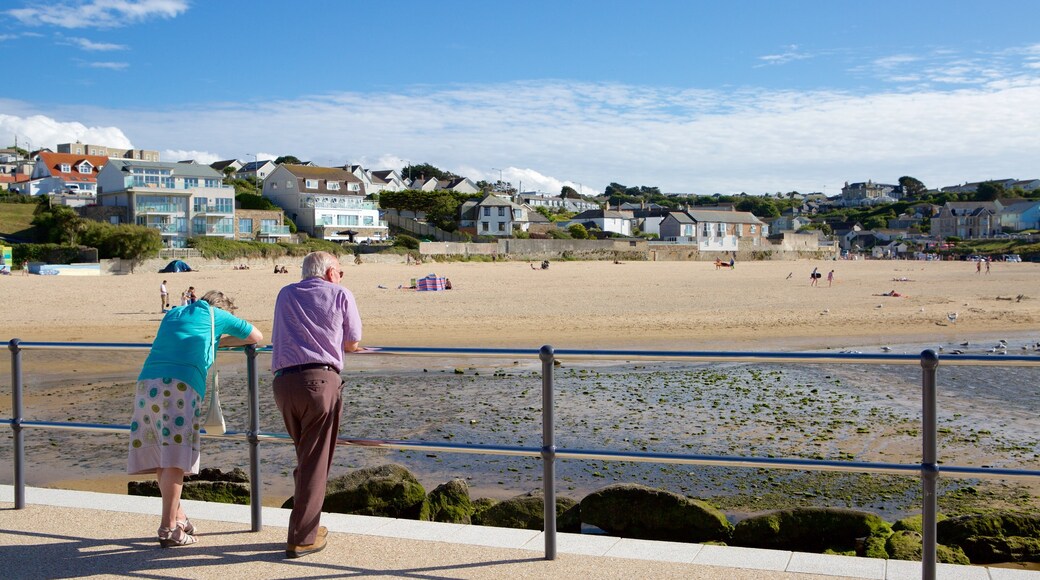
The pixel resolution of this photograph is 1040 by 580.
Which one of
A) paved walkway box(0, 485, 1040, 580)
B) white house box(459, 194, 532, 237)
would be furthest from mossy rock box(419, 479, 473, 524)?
white house box(459, 194, 532, 237)

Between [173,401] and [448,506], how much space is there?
3.12 metres

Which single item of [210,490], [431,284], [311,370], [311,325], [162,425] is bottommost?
[210,490]

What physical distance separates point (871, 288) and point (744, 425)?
118ft

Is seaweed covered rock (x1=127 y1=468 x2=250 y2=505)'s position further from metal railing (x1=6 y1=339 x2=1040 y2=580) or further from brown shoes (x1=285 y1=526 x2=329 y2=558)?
brown shoes (x1=285 y1=526 x2=329 y2=558)

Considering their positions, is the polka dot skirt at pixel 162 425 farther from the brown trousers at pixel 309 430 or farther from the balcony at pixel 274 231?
the balcony at pixel 274 231

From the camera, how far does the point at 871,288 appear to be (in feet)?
144

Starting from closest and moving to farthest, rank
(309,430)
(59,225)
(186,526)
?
(309,430) < (186,526) < (59,225)

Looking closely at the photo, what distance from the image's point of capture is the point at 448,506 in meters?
7.29

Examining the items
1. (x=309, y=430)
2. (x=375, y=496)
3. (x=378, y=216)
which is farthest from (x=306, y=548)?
(x=378, y=216)

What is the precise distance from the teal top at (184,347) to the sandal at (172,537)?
0.76 metres

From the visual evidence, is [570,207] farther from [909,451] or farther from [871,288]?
[909,451]

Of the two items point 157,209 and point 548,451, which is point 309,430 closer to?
point 548,451

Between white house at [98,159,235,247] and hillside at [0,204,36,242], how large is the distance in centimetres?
594

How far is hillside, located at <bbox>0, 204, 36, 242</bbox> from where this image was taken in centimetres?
6544
